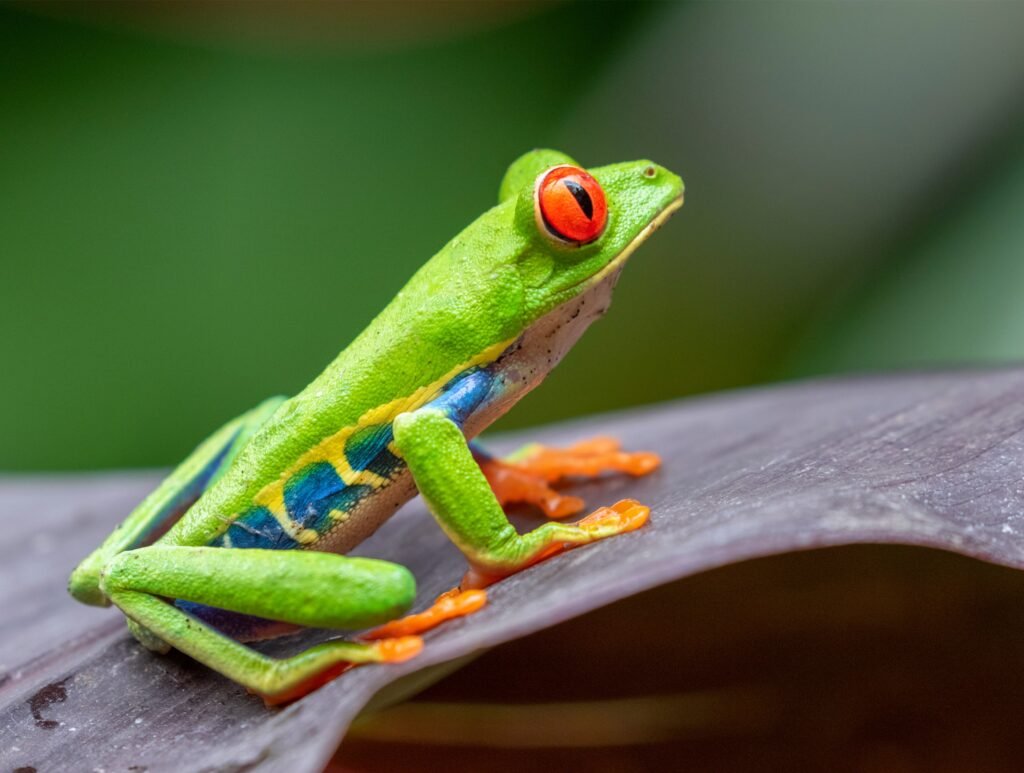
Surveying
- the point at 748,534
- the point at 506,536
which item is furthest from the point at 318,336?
the point at 748,534

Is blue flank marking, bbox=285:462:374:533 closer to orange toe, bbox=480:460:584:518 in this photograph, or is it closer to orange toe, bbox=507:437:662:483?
orange toe, bbox=480:460:584:518

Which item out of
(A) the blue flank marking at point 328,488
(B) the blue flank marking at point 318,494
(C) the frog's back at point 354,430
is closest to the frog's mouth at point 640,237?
(C) the frog's back at point 354,430

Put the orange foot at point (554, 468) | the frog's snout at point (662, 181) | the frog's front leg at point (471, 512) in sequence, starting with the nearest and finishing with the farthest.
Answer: the frog's front leg at point (471, 512) < the frog's snout at point (662, 181) < the orange foot at point (554, 468)

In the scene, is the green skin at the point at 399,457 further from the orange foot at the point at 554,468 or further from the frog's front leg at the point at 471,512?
the orange foot at the point at 554,468

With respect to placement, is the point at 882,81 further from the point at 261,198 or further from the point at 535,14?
the point at 261,198

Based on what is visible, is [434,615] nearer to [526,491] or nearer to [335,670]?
[335,670]

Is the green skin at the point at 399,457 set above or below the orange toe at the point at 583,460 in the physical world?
above

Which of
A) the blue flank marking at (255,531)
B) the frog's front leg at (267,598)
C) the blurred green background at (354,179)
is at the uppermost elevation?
the blurred green background at (354,179)

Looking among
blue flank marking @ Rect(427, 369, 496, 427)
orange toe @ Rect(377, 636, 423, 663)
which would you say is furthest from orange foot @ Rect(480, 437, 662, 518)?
orange toe @ Rect(377, 636, 423, 663)
